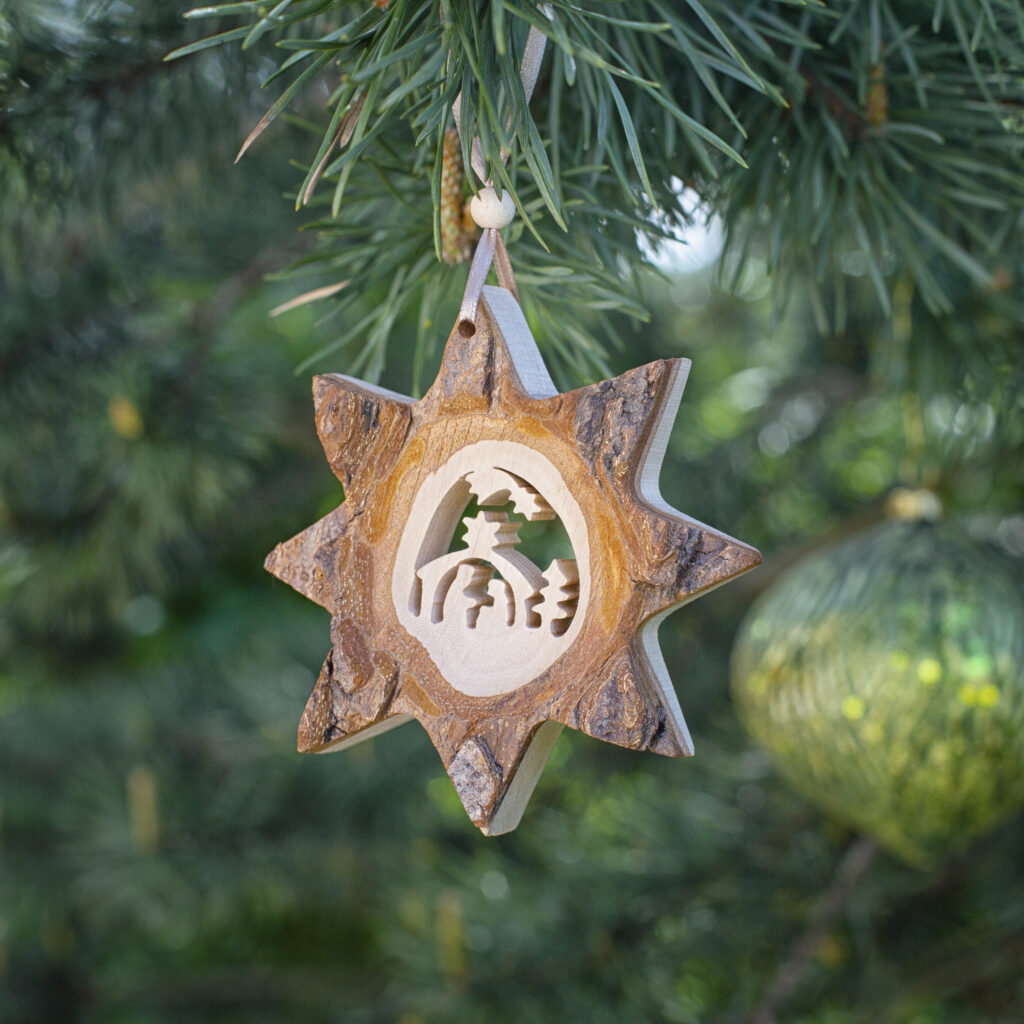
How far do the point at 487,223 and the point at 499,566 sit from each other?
11 cm

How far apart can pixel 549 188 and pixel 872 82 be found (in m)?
0.17

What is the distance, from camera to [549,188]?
26 cm

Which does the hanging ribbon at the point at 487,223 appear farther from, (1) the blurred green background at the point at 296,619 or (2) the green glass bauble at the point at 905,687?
(2) the green glass bauble at the point at 905,687

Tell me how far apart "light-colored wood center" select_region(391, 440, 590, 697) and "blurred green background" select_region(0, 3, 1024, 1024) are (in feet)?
0.32

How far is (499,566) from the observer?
0.32 metres

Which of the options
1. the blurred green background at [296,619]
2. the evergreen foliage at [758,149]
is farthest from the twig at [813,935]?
the evergreen foliage at [758,149]

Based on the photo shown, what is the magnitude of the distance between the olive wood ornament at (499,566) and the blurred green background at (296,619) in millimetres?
83

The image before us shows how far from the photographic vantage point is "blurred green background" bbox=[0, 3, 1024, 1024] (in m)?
0.50

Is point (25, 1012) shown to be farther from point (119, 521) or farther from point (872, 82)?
point (872, 82)

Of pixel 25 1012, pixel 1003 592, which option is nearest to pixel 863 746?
pixel 1003 592

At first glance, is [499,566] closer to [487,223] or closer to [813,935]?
[487,223]

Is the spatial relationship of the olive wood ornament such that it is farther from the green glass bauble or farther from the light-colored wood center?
the green glass bauble

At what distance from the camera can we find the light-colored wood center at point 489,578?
31cm

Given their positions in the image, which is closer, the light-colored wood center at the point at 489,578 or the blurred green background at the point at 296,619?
the light-colored wood center at the point at 489,578
